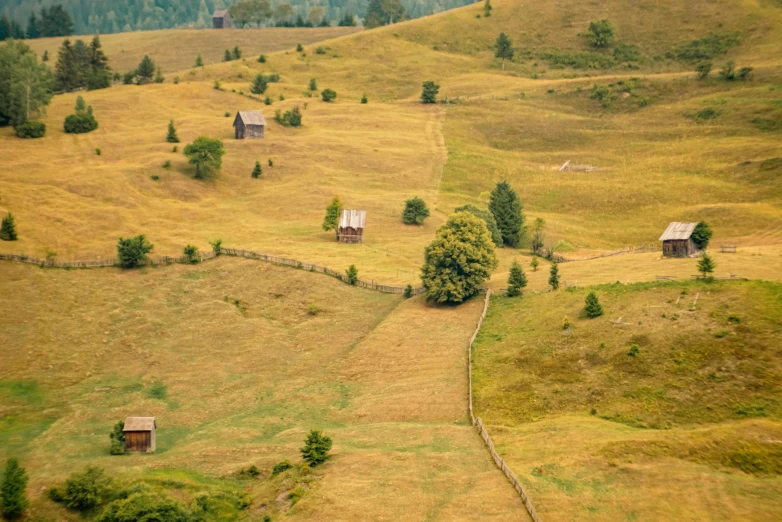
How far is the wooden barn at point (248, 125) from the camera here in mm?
136125

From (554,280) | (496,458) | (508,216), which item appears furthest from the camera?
(508,216)

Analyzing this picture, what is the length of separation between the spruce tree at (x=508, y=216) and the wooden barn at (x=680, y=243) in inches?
894

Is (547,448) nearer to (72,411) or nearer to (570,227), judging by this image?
(72,411)

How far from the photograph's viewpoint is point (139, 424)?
196 feet

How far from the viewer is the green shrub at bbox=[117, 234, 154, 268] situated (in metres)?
91.8

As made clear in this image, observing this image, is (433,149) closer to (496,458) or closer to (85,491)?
(496,458)

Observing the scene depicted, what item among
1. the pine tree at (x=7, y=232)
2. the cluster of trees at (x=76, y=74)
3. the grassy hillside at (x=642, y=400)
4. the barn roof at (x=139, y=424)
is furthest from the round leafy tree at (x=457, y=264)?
the cluster of trees at (x=76, y=74)

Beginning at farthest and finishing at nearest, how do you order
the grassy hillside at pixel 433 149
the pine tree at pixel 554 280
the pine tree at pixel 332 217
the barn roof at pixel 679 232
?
the grassy hillside at pixel 433 149 < the pine tree at pixel 332 217 < the barn roof at pixel 679 232 < the pine tree at pixel 554 280

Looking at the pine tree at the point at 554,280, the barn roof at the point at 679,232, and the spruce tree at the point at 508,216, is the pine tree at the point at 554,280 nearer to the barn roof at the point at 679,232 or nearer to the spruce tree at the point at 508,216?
→ the barn roof at the point at 679,232

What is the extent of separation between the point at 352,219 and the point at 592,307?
40.1m

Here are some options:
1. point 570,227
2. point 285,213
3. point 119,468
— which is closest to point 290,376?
point 119,468

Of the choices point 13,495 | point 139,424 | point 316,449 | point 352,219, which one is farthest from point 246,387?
point 352,219

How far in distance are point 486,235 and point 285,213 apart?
33.7 m

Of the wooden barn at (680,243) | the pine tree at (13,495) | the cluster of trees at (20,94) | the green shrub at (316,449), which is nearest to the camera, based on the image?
the pine tree at (13,495)
